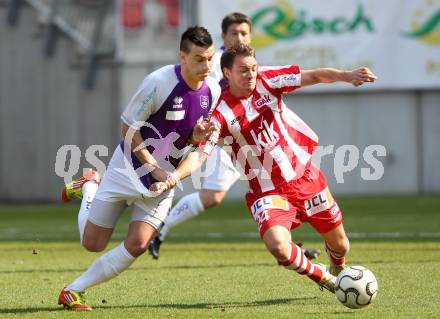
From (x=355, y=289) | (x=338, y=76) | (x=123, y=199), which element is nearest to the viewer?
(x=355, y=289)

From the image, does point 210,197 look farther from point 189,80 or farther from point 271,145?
point 189,80

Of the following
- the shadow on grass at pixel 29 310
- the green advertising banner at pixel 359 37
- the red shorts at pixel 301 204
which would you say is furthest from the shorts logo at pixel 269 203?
the green advertising banner at pixel 359 37

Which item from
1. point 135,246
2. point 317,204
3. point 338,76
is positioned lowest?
point 135,246

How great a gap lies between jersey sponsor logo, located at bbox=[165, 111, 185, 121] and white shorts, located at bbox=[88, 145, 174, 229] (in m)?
0.48

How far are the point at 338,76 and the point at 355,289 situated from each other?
1512 mm

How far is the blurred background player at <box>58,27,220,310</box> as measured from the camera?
7.30 m

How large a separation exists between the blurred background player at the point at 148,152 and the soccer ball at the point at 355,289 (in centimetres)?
143

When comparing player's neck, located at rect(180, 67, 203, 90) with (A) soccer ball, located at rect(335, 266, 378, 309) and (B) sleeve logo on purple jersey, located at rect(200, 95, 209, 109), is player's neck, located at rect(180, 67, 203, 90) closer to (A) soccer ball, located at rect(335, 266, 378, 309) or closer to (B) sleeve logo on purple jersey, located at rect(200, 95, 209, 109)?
(B) sleeve logo on purple jersey, located at rect(200, 95, 209, 109)

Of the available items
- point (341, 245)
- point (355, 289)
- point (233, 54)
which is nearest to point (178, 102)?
point (233, 54)

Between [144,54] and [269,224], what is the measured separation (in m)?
12.9

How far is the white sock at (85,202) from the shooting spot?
786 centimetres

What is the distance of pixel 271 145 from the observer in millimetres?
7582

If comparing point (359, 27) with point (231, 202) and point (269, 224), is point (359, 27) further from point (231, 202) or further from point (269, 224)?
point (269, 224)

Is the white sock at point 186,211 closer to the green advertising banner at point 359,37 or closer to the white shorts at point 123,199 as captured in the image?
the white shorts at point 123,199
